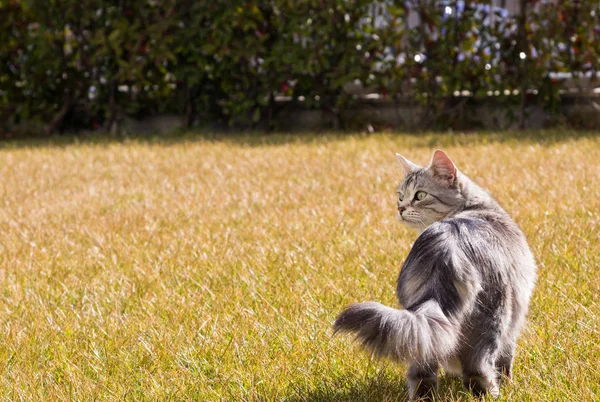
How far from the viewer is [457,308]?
6.80 feet

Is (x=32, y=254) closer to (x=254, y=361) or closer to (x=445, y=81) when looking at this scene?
(x=254, y=361)

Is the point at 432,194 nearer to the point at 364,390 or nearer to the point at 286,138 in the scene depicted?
the point at 364,390

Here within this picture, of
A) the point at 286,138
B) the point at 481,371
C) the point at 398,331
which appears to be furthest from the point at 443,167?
the point at 286,138

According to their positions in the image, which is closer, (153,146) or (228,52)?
(153,146)

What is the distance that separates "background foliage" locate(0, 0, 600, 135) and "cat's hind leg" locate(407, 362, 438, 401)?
620cm

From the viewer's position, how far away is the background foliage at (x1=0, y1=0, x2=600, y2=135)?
809 centimetres

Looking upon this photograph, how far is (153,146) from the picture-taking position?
25.3 ft

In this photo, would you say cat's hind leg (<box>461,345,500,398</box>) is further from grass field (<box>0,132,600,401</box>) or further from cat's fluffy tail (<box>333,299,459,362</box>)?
cat's fluffy tail (<box>333,299,459,362</box>)

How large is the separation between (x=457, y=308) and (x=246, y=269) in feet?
5.68

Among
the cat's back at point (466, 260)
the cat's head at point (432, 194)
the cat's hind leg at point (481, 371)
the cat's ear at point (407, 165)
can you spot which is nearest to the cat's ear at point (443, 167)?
the cat's head at point (432, 194)

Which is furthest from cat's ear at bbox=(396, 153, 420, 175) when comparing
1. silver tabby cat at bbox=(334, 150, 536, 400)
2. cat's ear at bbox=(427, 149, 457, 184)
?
silver tabby cat at bbox=(334, 150, 536, 400)

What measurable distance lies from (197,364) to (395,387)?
664 mm

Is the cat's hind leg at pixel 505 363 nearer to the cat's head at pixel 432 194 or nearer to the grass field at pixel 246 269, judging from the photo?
the grass field at pixel 246 269

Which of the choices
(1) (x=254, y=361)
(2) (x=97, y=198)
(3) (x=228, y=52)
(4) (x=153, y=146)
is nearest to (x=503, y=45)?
(3) (x=228, y=52)
